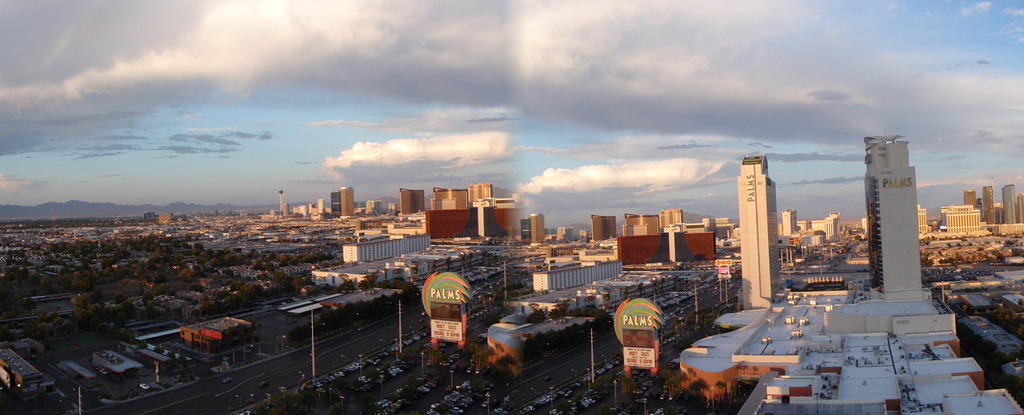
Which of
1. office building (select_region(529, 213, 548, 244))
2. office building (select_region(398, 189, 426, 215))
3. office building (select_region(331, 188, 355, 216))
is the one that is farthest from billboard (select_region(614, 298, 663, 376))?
office building (select_region(331, 188, 355, 216))

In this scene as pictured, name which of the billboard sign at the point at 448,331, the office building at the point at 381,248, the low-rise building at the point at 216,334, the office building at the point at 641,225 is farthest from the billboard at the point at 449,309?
the office building at the point at 641,225

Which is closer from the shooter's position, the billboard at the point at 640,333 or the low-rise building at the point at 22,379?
the low-rise building at the point at 22,379

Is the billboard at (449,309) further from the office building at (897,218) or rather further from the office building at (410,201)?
the office building at (410,201)

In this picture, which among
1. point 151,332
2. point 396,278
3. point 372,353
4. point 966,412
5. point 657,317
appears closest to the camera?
point 966,412

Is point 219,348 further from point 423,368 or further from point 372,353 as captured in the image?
point 423,368

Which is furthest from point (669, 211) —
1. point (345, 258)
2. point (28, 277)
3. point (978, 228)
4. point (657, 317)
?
point (657, 317)

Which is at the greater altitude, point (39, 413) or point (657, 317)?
point (657, 317)
